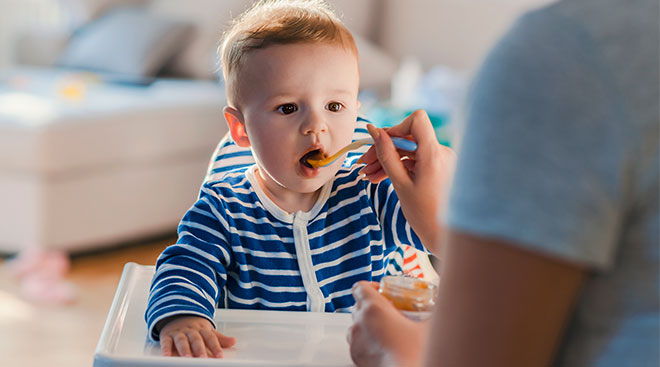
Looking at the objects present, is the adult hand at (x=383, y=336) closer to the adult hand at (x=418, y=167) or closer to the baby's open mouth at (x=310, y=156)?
the adult hand at (x=418, y=167)

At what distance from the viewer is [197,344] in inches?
32.4

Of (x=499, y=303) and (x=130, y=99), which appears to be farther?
(x=130, y=99)

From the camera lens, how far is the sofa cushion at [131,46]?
3.52 metres

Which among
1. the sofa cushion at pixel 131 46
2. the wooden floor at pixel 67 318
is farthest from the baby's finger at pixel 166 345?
the sofa cushion at pixel 131 46

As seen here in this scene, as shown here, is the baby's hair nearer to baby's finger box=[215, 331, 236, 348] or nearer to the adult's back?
baby's finger box=[215, 331, 236, 348]

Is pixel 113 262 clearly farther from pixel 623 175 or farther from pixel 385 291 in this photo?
pixel 623 175

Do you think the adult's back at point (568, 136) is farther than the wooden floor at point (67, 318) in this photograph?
No

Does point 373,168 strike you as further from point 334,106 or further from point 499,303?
point 499,303

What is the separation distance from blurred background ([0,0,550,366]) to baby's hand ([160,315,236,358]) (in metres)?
1.34

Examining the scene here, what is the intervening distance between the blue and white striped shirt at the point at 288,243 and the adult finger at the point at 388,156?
0.16 m

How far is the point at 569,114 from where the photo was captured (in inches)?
18.6

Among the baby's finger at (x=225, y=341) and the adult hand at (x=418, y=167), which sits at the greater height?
the adult hand at (x=418, y=167)

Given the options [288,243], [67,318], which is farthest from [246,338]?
[67,318]

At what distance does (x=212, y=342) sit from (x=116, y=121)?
2094 mm
